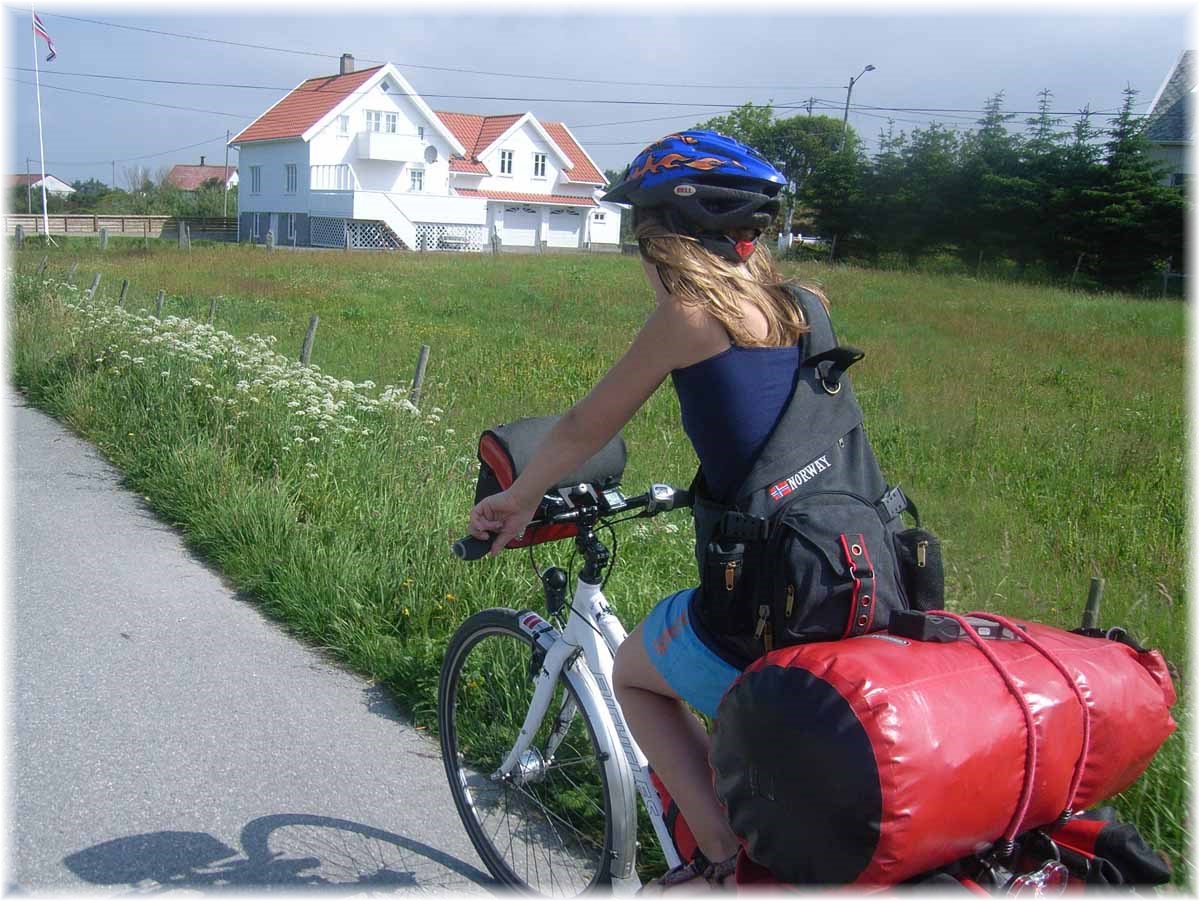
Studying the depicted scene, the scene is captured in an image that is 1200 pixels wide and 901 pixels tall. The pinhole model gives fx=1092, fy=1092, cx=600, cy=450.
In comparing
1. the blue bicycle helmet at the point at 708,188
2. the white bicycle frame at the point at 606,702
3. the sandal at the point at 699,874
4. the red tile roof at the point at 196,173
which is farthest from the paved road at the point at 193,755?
the red tile roof at the point at 196,173

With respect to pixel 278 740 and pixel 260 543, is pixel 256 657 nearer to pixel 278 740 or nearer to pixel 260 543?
pixel 278 740

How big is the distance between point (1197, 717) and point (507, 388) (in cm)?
804

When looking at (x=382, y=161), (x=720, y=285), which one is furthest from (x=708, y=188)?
(x=382, y=161)

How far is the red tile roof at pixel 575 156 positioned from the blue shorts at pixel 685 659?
62.9 meters

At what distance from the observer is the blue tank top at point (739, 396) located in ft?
7.36

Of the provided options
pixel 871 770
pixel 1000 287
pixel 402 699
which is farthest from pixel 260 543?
pixel 1000 287

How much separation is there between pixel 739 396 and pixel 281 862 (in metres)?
2.15

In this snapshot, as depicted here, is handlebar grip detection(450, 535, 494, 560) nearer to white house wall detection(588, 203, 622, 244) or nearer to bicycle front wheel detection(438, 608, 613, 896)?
bicycle front wheel detection(438, 608, 613, 896)

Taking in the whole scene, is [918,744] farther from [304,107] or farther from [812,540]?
[304,107]

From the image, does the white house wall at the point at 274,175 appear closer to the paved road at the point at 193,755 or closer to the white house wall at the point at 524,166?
the white house wall at the point at 524,166

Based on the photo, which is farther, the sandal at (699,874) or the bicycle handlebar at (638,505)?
the bicycle handlebar at (638,505)

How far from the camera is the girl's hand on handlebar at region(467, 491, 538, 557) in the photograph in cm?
260

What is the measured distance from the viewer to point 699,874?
2486mm

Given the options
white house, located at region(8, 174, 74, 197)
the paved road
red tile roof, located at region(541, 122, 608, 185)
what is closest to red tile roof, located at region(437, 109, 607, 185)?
red tile roof, located at region(541, 122, 608, 185)
